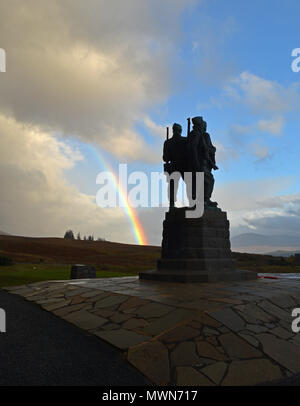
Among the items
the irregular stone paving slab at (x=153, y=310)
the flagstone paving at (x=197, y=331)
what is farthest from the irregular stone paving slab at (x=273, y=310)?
the irregular stone paving slab at (x=153, y=310)

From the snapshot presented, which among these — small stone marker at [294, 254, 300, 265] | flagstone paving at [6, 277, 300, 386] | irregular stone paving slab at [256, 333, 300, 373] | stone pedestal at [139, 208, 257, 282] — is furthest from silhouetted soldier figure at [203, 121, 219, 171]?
small stone marker at [294, 254, 300, 265]

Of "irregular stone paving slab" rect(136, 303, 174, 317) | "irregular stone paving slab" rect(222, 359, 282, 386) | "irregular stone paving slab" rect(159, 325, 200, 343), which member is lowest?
"irregular stone paving slab" rect(222, 359, 282, 386)

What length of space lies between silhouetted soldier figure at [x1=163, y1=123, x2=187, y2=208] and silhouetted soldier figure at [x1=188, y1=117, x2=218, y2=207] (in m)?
0.49

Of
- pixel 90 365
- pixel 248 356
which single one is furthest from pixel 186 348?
pixel 90 365

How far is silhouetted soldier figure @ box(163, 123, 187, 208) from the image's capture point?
44.5 feet

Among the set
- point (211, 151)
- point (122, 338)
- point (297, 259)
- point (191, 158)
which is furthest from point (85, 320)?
point (297, 259)

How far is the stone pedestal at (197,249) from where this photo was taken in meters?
11.2

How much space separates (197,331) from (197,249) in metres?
6.49

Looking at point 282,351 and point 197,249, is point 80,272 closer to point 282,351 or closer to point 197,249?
point 197,249

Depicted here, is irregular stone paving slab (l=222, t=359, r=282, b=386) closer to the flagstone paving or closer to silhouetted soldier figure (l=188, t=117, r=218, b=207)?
the flagstone paving

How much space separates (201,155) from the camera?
13.3m

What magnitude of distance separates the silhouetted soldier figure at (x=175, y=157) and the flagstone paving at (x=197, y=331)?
20.6ft

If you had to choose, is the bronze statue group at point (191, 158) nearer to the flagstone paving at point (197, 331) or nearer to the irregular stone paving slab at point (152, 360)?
the flagstone paving at point (197, 331)
